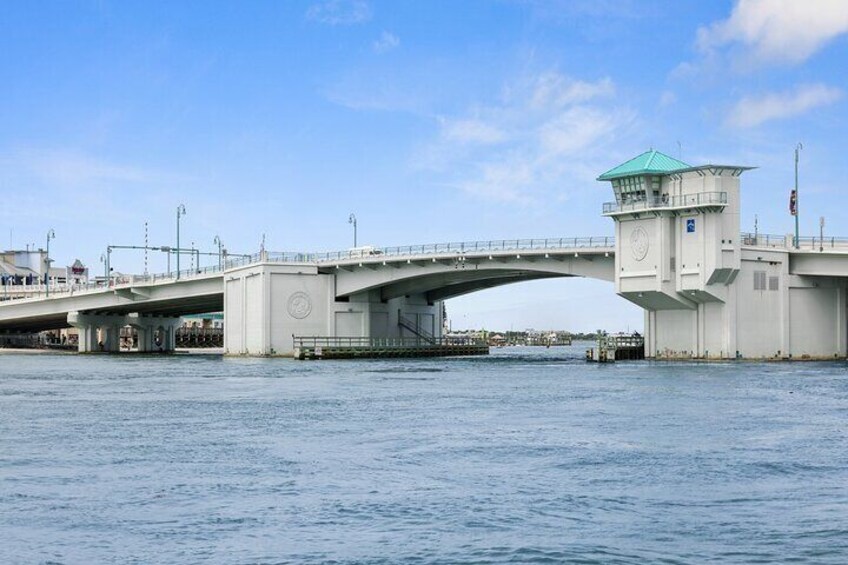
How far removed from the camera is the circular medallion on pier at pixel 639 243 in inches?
3792

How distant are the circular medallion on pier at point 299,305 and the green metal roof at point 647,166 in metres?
34.8

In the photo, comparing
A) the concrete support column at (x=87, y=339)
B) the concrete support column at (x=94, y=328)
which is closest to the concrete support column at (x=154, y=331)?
the concrete support column at (x=94, y=328)

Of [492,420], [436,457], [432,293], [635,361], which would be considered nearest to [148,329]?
[432,293]

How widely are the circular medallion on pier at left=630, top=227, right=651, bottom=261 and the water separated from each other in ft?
114

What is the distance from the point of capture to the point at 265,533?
25203 mm

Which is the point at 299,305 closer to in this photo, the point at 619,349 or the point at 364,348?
the point at 364,348

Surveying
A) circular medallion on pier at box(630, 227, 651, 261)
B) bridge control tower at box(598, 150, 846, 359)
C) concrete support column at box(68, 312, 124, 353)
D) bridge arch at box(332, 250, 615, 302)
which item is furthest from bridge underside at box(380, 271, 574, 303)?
concrete support column at box(68, 312, 124, 353)

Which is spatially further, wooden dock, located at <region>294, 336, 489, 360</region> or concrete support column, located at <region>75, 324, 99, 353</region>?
concrete support column, located at <region>75, 324, 99, 353</region>

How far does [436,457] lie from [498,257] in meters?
72.4

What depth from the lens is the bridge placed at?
93.4 m

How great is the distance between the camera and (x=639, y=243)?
318ft

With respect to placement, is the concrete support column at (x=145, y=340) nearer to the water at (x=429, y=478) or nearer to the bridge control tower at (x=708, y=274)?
the bridge control tower at (x=708, y=274)

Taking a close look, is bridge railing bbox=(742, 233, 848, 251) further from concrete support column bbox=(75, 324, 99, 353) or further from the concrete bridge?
concrete support column bbox=(75, 324, 99, 353)

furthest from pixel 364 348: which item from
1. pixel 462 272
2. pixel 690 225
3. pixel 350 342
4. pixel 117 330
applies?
pixel 117 330
